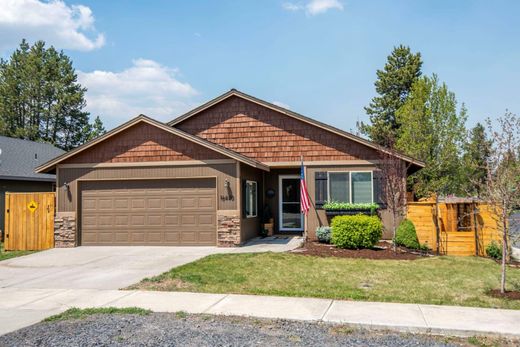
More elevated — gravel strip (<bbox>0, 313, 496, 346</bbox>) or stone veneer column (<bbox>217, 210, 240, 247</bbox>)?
stone veneer column (<bbox>217, 210, 240, 247</bbox>)

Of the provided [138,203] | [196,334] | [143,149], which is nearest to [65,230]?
[138,203]

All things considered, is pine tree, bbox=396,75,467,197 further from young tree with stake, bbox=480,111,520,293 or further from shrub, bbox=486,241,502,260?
young tree with stake, bbox=480,111,520,293

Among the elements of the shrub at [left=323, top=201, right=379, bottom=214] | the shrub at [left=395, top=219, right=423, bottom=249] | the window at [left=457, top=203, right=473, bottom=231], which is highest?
the shrub at [left=323, top=201, right=379, bottom=214]

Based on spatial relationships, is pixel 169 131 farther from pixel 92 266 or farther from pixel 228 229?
pixel 92 266

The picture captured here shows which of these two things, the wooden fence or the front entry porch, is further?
the front entry porch

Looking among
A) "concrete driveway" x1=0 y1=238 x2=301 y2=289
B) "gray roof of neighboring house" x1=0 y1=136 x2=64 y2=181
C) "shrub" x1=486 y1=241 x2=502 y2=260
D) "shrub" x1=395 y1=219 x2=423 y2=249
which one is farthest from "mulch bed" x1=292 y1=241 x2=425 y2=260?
"gray roof of neighboring house" x1=0 y1=136 x2=64 y2=181

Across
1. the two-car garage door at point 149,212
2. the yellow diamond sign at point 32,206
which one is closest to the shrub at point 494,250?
the two-car garage door at point 149,212

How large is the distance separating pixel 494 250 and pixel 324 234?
501 centimetres

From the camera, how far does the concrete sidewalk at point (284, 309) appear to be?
612cm

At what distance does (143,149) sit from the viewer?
15234mm

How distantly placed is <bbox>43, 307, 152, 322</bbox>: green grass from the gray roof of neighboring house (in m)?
15.3

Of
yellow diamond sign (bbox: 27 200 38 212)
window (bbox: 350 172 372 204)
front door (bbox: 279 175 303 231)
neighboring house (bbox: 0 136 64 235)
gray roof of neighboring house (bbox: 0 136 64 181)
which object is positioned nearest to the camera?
yellow diamond sign (bbox: 27 200 38 212)

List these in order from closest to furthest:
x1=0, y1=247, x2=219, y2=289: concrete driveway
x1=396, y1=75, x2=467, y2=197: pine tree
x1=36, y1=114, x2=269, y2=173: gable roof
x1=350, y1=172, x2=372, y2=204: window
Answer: x1=0, y1=247, x2=219, y2=289: concrete driveway → x1=36, y1=114, x2=269, y2=173: gable roof → x1=350, y1=172, x2=372, y2=204: window → x1=396, y1=75, x2=467, y2=197: pine tree

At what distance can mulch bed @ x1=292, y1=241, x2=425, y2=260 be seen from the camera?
12.4 meters
